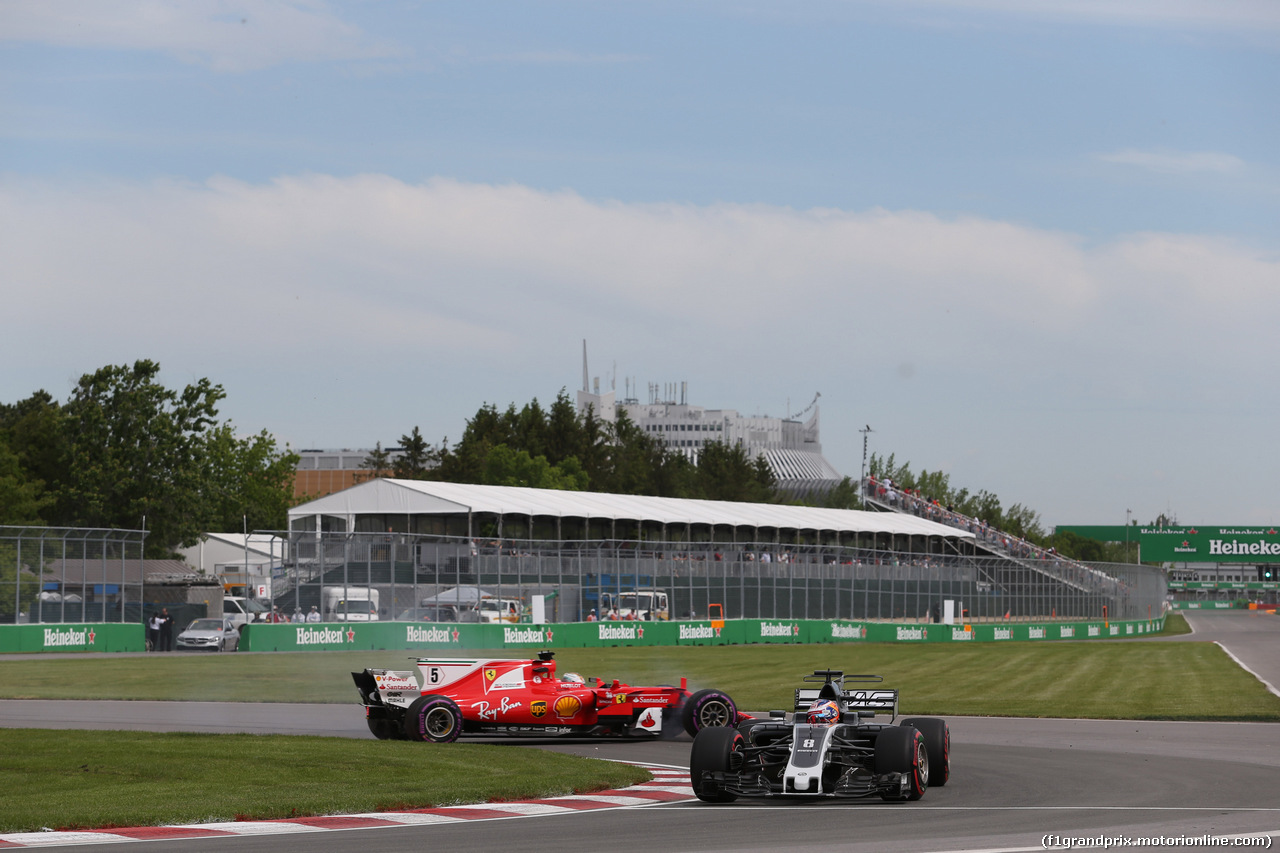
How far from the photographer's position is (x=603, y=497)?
74500mm

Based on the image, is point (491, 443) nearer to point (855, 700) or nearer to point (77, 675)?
point (77, 675)

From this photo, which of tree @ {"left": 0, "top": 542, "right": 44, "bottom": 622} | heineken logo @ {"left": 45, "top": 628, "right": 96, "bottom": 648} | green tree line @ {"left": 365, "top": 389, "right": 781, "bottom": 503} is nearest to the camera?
tree @ {"left": 0, "top": 542, "right": 44, "bottom": 622}

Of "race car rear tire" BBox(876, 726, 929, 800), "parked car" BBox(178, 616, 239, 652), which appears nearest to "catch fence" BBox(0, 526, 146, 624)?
"parked car" BBox(178, 616, 239, 652)

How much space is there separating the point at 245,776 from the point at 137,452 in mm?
63368

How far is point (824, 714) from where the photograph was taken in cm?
1445

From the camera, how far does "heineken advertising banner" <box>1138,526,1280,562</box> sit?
139875 mm

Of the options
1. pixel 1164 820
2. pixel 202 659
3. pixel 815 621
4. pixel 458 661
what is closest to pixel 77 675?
pixel 202 659

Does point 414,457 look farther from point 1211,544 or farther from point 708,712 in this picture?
point 708,712

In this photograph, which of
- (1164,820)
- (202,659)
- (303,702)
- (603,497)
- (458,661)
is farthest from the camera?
(603,497)

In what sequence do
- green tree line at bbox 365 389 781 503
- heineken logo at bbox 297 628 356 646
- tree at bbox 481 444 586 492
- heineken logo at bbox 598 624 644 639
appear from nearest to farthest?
heineken logo at bbox 297 628 356 646 → heineken logo at bbox 598 624 644 639 → tree at bbox 481 444 586 492 → green tree line at bbox 365 389 781 503

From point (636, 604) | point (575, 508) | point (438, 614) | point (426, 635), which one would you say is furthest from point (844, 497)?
point (426, 635)

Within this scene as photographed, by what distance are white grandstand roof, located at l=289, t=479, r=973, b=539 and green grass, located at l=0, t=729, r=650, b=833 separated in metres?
42.6

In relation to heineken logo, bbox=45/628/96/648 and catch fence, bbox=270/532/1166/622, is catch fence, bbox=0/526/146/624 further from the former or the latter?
catch fence, bbox=270/532/1166/622

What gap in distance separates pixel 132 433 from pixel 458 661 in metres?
59.6
